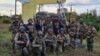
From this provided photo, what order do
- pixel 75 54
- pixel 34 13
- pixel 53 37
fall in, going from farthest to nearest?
pixel 34 13, pixel 75 54, pixel 53 37

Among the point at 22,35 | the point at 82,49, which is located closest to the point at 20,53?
the point at 22,35

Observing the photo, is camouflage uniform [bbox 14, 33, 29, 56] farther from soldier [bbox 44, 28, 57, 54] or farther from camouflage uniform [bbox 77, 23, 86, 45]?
camouflage uniform [bbox 77, 23, 86, 45]

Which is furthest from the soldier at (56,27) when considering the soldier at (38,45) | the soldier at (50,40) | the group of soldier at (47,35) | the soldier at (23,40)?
the soldier at (23,40)

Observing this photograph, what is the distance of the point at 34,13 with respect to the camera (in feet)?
85.4

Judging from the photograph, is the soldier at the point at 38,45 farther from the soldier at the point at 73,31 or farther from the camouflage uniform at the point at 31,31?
the soldier at the point at 73,31

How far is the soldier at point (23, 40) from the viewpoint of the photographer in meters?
18.8

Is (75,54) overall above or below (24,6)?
below

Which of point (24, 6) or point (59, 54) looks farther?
point (24, 6)

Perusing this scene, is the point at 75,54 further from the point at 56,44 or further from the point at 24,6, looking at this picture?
the point at 24,6

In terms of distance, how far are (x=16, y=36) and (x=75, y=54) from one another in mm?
5044

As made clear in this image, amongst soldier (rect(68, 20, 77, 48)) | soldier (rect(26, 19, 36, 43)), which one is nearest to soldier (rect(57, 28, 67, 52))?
soldier (rect(68, 20, 77, 48))

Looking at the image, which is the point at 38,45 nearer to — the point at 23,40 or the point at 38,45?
the point at 38,45

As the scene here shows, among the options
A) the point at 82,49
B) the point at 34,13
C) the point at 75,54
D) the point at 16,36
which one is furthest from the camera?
the point at 34,13

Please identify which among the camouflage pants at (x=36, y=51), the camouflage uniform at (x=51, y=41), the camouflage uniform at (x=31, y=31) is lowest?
the camouflage pants at (x=36, y=51)
